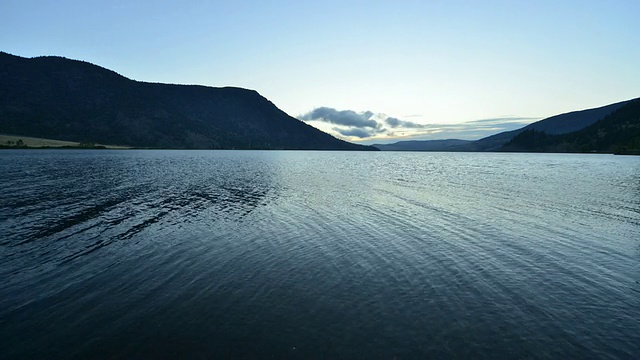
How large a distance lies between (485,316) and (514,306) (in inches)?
94.4

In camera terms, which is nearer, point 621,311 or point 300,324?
point 300,324

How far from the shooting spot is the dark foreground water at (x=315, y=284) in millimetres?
13562

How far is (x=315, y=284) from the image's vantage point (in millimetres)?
19531

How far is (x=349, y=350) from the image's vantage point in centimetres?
1304

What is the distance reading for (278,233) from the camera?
31031 millimetres

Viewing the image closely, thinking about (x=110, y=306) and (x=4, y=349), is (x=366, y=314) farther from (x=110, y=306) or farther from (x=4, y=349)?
(x=4, y=349)

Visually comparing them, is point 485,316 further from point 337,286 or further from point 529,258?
point 529,258

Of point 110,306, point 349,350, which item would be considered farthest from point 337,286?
point 110,306

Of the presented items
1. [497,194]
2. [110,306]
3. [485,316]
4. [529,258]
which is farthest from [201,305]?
[497,194]

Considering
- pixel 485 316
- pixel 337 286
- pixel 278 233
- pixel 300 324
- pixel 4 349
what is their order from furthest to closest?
1. pixel 278 233
2. pixel 337 286
3. pixel 485 316
4. pixel 300 324
5. pixel 4 349

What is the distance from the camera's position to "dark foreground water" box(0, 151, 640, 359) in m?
13.6

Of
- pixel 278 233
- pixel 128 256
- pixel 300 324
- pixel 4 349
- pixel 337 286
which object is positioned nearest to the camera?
pixel 4 349

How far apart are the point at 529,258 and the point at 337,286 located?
16.0 meters

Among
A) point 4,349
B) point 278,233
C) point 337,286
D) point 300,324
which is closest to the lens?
point 4,349
